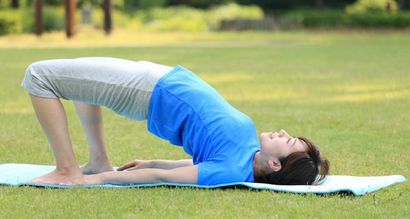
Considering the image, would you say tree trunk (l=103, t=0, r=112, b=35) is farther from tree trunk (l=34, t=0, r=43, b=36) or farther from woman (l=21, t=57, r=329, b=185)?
woman (l=21, t=57, r=329, b=185)

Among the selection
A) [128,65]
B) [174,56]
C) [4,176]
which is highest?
[128,65]

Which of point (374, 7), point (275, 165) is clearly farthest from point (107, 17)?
point (275, 165)

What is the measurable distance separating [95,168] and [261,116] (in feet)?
14.3

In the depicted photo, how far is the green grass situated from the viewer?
17.3ft

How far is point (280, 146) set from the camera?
5.82 m

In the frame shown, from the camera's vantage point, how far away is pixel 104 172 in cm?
631

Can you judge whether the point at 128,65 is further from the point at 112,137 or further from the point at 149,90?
the point at 112,137

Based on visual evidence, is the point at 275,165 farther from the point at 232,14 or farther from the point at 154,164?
the point at 232,14

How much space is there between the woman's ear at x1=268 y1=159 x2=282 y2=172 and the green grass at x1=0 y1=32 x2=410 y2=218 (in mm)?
241

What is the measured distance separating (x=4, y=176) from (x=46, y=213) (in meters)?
1.26

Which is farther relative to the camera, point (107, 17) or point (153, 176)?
point (107, 17)

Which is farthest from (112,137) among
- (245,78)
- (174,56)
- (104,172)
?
(174,56)

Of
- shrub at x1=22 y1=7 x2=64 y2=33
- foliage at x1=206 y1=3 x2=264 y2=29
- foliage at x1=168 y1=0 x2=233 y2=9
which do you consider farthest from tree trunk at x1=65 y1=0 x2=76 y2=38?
foliage at x1=168 y1=0 x2=233 y2=9

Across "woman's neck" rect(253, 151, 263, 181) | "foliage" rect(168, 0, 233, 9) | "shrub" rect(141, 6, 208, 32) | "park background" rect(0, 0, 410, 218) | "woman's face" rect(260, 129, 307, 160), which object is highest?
"woman's face" rect(260, 129, 307, 160)
